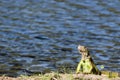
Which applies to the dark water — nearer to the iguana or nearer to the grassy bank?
the iguana

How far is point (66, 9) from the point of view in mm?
25141

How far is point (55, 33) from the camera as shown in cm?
1983

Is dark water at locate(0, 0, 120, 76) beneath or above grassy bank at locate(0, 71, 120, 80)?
beneath

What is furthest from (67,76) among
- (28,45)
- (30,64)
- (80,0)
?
(80,0)

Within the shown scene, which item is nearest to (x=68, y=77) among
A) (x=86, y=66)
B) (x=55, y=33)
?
(x=86, y=66)

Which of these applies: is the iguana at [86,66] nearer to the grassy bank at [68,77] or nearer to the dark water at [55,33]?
the grassy bank at [68,77]

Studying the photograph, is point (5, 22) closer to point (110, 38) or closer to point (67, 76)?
point (110, 38)

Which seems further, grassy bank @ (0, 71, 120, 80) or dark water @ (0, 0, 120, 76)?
dark water @ (0, 0, 120, 76)

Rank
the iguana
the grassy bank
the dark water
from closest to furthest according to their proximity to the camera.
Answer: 1. the grassy bank
2. the iguana
3. the dark water

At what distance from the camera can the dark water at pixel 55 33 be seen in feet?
52.4

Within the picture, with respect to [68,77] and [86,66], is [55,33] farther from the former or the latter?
[68,77]

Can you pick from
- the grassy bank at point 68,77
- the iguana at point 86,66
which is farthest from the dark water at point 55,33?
the grassy bank at point 68,77

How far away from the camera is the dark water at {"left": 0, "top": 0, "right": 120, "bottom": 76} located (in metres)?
16.0

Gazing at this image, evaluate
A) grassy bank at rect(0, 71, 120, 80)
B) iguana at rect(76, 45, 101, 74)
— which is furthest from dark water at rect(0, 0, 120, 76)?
grassy bank at rect(0, 71, 120, 80)
